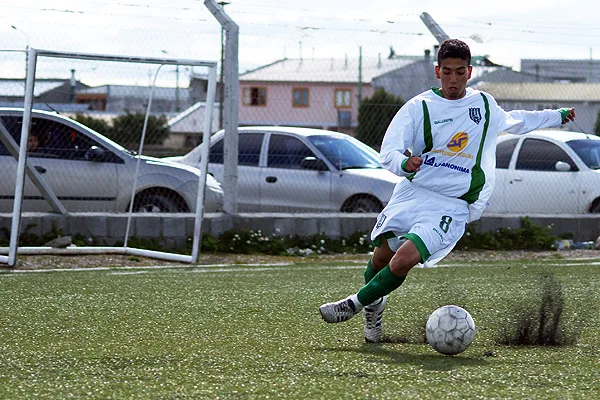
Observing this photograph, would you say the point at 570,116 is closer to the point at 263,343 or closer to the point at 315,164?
the point at 263,343

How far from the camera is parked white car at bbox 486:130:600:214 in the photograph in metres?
15.4

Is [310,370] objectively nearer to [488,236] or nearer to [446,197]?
[446,197]

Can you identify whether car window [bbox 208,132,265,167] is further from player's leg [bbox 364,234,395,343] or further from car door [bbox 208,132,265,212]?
player's leg [bbox 364,234,395,343]

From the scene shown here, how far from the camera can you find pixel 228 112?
43.9 feet

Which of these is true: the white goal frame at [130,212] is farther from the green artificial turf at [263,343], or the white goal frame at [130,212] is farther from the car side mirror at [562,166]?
the car side mirror at [562,166]

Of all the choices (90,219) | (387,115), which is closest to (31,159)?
(90,219)

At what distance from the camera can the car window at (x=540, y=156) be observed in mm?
15781

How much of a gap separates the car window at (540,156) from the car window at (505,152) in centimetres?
15

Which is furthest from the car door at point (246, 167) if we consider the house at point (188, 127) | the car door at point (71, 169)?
the car door at point (71, 169)

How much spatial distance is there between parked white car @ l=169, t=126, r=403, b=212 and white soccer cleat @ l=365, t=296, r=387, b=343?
8189 millimetres

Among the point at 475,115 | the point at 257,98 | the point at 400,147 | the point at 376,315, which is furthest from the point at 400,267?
the point at 257,98

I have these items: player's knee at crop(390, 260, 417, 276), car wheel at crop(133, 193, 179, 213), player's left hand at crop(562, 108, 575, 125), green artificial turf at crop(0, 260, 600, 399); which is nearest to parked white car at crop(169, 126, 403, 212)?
car wheel at crop(133, 193, 179, 213)

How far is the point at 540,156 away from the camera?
628 inches

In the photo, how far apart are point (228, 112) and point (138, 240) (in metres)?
1.88
